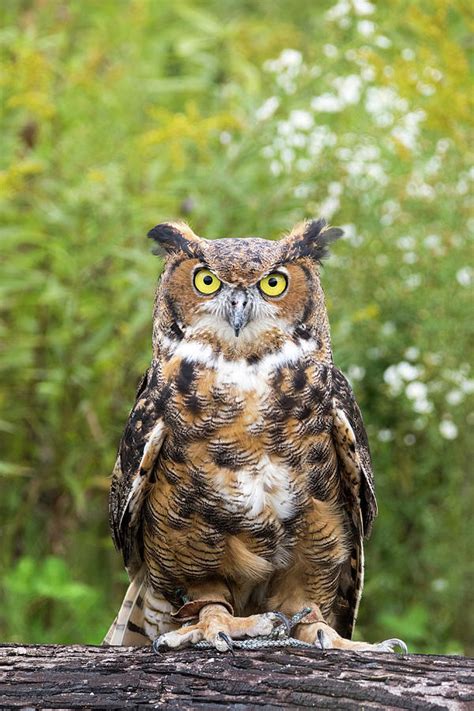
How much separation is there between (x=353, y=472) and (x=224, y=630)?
0.51 metres

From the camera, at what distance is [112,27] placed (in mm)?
4910

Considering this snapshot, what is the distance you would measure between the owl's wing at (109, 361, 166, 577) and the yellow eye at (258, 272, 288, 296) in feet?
1.22

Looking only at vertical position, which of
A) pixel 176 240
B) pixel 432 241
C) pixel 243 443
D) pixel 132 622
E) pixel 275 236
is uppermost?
pixel 432 241

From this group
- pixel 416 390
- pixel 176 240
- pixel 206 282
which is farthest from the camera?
pixel 416 390

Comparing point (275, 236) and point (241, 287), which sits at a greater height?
point (275, 236)

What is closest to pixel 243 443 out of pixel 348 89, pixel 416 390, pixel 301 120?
pixel 416 390

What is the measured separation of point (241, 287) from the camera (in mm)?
2592

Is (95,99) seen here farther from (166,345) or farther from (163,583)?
(163,583)

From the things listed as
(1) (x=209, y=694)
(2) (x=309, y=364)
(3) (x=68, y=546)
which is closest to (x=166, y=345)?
(2) (x=309, y=364)

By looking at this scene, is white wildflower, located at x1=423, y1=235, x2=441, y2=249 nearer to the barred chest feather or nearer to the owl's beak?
the barred chest feather

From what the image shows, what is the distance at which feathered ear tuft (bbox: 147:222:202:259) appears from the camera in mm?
2703

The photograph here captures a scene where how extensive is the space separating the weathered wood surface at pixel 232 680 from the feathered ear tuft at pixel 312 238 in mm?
966

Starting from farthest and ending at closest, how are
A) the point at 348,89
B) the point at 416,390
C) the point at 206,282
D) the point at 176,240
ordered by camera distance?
the point at 348,89 < the point at 416,390 < the point at 176,240 < the point at 206,282

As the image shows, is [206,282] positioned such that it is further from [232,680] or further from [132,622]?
[132,622]
